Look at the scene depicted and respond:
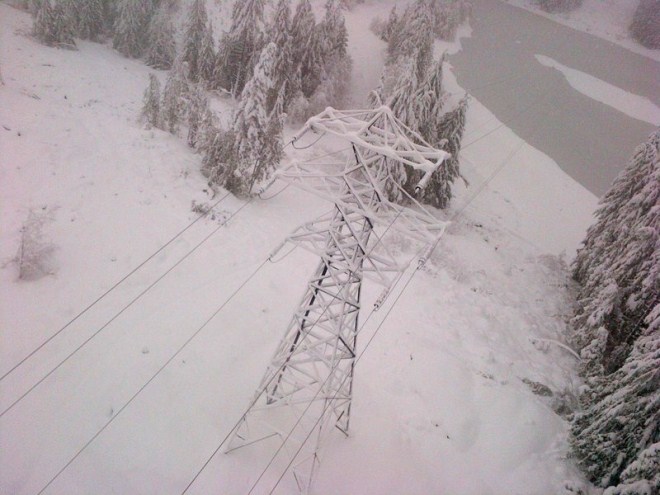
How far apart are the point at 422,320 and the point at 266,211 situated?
894cm

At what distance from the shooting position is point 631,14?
50.1 meters

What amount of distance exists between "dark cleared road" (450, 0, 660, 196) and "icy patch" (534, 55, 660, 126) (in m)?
0.78

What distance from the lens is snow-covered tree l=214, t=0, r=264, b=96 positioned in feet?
99.9

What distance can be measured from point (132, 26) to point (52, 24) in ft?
19.9

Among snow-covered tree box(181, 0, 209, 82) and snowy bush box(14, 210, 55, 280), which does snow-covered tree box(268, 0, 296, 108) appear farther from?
snowy bush box(14, 210, 55, 280)

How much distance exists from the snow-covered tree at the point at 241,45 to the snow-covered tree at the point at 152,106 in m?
8.98

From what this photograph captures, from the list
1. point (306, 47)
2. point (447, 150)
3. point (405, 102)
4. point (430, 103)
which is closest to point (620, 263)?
point (447, 150)

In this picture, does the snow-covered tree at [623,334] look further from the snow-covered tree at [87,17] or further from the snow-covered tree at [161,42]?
the snow-covered tree at [87,17]

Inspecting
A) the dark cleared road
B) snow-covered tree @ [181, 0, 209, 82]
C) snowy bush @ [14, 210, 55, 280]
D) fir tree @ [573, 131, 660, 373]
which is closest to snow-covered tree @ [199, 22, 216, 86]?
snow-covered tree @ [181, 0, 209, 82]

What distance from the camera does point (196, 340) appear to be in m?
12.4

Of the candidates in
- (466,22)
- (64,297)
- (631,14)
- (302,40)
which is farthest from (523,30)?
(64,297)

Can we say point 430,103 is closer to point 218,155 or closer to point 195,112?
point 218,155

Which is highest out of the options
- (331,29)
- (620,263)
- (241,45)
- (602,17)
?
(602,17)

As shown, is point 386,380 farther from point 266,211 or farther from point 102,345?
point 266,211
